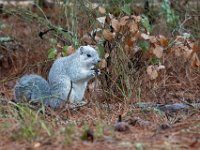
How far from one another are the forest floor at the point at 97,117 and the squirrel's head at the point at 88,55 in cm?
40

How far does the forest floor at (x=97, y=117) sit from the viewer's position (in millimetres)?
4078

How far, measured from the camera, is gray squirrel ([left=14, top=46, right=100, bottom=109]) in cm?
579

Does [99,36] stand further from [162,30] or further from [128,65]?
[162,30]

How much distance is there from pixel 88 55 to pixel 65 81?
325 millimetres

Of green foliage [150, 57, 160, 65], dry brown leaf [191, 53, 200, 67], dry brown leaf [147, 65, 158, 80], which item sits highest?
dry brown leaf [191, 53, 200, 67]

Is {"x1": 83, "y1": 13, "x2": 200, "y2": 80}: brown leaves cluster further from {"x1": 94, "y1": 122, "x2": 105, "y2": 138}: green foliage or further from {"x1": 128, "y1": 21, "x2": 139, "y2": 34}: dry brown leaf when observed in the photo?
{"x1": 94, "y1": 122, "x2": 105, "y2": 138}: green foliage

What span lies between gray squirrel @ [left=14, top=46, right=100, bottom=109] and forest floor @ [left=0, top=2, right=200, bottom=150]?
0.22 meters

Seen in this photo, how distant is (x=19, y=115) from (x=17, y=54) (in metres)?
3.23

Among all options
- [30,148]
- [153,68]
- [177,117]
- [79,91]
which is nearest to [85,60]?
[79,91]

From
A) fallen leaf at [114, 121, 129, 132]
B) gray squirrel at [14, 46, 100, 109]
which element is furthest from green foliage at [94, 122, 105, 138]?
gray squirrel at [14, 46, 100, 109]

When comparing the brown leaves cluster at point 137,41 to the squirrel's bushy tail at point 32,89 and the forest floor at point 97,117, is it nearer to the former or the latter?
the forest floor at point 97,117

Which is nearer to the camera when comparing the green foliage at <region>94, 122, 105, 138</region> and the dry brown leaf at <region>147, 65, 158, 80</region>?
the green foliage at <region>94, 122, 105, 138</region>

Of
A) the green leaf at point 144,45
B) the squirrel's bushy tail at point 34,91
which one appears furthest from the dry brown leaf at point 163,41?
the squirrel's bushy tail at point 34,91

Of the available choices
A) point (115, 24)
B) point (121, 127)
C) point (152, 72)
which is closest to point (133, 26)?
point (115, 24)
